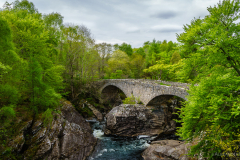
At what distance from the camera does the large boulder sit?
1766 cm

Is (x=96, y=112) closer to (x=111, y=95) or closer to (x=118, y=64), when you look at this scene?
(x=111, y=95)

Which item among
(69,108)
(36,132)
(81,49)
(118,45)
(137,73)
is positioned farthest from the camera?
(118,45)

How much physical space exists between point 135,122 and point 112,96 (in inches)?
604

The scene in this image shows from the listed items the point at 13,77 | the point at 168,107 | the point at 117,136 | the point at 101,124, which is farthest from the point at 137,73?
the point at 13,77

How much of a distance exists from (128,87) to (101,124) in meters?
8.07

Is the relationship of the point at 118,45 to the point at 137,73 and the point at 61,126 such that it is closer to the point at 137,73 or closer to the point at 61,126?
the point at 137,73

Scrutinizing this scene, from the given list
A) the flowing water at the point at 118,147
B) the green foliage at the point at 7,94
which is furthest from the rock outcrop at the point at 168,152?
the green foliage at the point at 7,94

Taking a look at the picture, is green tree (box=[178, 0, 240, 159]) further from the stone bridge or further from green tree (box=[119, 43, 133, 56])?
green tree (box=[119, 43, 133, 56])

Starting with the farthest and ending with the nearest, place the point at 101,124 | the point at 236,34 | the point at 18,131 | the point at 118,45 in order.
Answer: the point at 118,45
the point at 101,124
the point at 18,131
the point at 236,34

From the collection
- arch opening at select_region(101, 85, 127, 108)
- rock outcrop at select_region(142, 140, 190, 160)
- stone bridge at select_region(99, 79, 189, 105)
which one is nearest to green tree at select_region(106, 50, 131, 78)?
arch opening at select_region(101, 85, 127, 108)

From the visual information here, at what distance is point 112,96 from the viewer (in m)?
32.8

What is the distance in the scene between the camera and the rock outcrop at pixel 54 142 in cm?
988

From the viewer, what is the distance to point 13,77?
406 inches

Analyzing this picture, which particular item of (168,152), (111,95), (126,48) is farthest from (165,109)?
(126,48)
